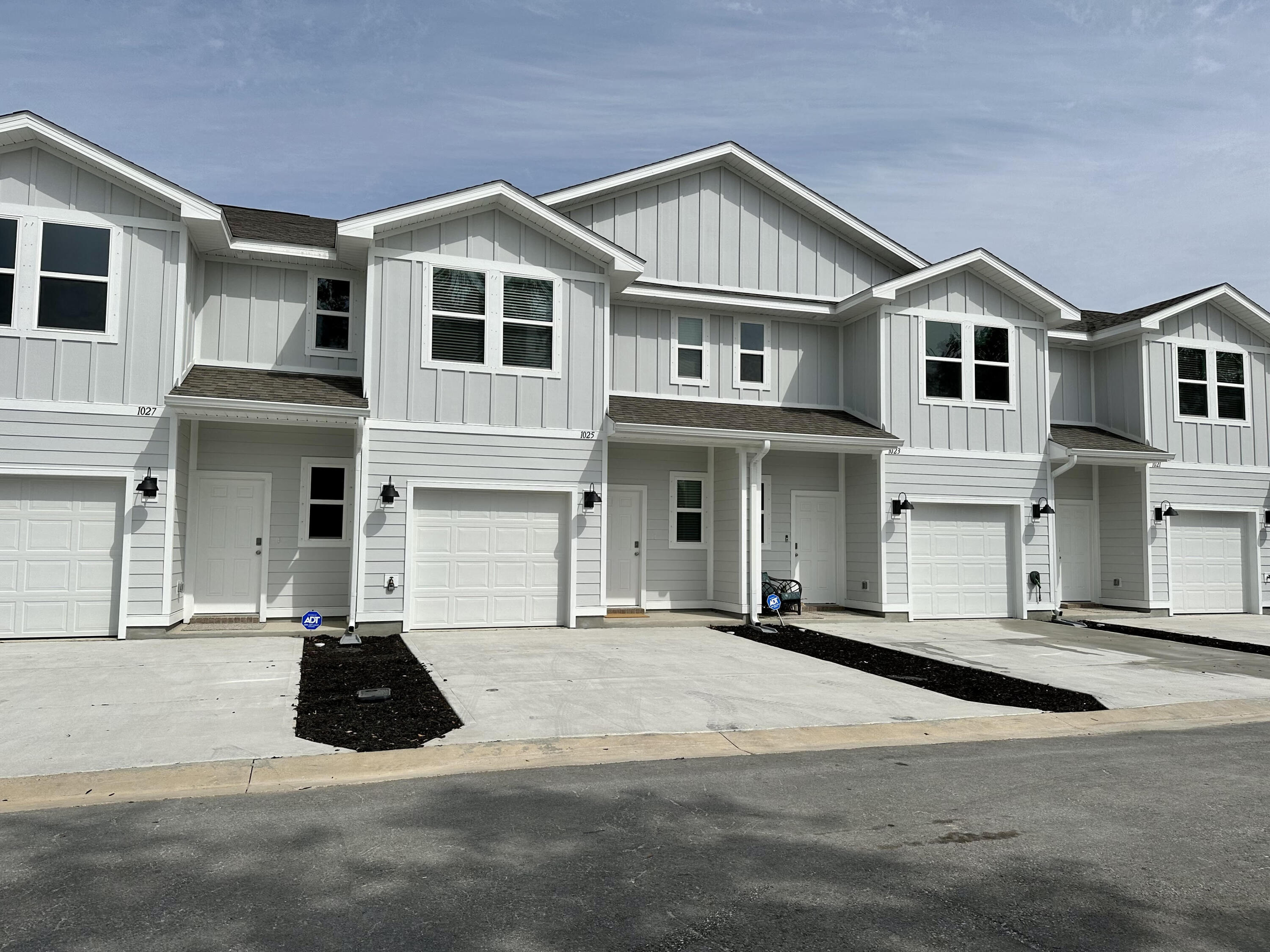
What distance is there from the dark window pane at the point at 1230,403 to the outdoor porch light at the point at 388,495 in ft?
49.1

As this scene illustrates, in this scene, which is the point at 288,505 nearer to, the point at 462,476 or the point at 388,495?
the point at 388,495

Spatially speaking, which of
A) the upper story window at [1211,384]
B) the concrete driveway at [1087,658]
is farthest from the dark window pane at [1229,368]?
the concrete driveway at [1087,658]

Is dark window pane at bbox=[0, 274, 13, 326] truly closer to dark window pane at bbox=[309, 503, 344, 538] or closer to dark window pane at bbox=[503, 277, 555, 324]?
dark window pane at bbox=[309, 503, 344, 538]

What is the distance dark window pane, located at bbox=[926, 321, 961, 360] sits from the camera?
1536 centimetres

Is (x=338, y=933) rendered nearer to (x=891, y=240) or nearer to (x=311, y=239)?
(x=311, y=239)

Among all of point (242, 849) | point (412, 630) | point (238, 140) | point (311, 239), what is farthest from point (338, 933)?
point (238, 140)

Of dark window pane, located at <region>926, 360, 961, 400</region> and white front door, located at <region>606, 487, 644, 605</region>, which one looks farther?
dark window pane, located at <region>926, 360, 961, 400</region>

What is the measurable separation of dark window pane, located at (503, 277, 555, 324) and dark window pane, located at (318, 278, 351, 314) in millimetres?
2595

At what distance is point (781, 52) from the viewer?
12648 mm

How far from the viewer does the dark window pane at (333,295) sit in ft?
45.0

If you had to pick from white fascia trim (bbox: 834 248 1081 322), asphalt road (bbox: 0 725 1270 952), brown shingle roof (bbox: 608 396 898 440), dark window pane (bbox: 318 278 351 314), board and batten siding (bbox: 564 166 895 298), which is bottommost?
asphalt road (bbox: 0 725 1270 952)

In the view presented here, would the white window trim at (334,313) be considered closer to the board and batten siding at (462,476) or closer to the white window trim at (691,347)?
the board and batten siding at (462,476)

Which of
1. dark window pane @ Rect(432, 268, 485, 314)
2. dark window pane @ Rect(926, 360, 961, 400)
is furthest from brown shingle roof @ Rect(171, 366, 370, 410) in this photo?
dark window pane @ Rect(926, 360, 961, 400)

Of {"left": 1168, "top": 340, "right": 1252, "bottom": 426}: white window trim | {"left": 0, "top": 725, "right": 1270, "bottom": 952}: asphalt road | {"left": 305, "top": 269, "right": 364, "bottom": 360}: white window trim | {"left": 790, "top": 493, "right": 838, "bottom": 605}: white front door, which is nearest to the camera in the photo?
{"left": 0, "top": 725, "right": 1270, "bottom": 952}: asphalt road
